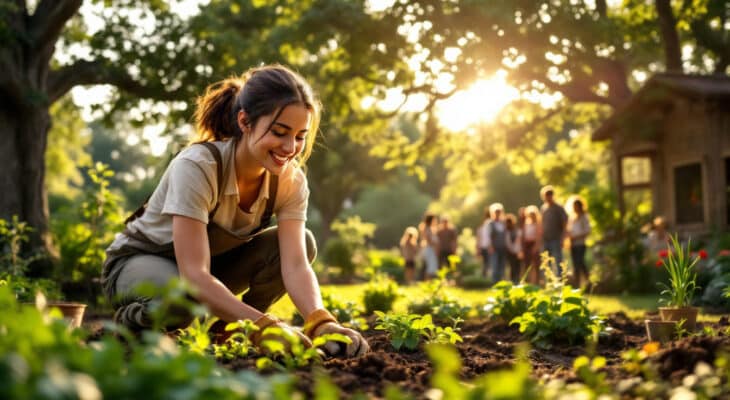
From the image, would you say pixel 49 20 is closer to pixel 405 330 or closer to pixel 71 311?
pixel 71 311

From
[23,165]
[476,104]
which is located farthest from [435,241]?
[23,165]

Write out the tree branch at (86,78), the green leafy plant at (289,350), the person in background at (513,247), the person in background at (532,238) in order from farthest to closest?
the person in background at (513,247)
the person in background at (532,238)
the tree branch at (86,78)
the green leafy plant at (289,350)

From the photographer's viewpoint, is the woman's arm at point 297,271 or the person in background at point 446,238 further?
the person in background at point 446,238

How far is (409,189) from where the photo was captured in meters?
55.4

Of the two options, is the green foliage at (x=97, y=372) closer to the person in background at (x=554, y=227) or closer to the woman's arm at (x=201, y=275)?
the woman's arm at (x=201, y=275)

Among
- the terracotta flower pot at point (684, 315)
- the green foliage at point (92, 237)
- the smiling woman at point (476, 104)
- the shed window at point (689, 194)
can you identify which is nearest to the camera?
the terracotta flower pot at point (684, 315)

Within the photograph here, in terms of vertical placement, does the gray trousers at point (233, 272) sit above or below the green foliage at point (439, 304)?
above

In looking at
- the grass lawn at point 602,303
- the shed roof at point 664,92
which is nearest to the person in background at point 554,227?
the grass lawn at point 602,303

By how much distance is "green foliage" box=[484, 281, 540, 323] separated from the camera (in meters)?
6.08

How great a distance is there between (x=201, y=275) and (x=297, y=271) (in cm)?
64

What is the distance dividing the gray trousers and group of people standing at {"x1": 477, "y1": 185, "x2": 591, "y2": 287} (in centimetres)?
758

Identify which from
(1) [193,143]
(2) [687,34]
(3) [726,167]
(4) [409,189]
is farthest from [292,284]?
(4) [409,189]

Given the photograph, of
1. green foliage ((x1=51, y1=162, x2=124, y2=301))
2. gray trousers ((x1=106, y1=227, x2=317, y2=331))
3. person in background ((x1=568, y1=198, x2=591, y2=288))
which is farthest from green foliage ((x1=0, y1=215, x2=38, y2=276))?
person in background ((x1=568, y1=198, x2=591, y2=288))

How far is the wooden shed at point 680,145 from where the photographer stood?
51.7ft
